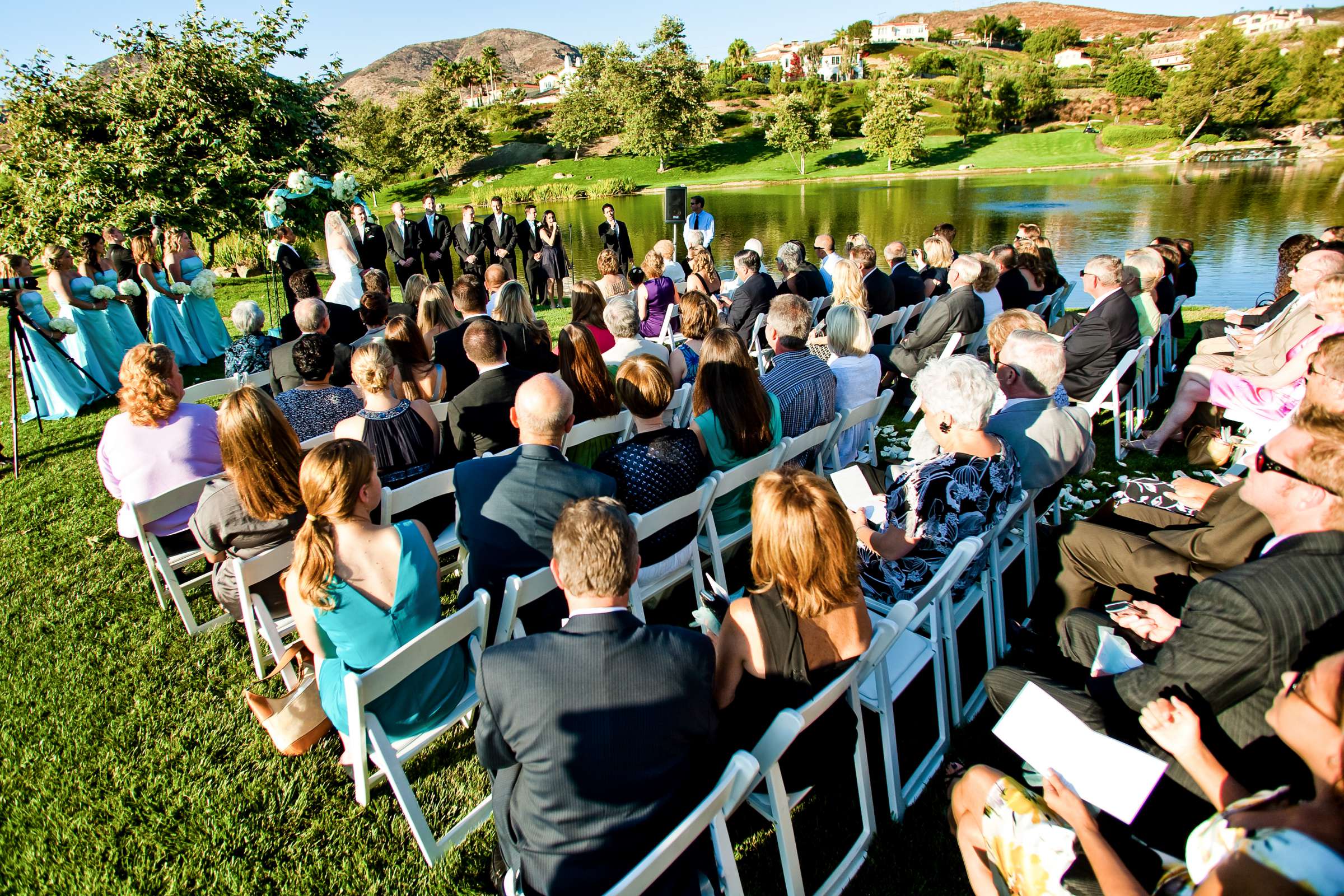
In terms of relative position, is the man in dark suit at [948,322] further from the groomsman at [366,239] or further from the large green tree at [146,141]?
the large green tree at [146,141]

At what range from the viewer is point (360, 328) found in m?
5.98

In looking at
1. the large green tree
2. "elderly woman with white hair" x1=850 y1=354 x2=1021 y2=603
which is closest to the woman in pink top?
"elderly woman with white hair" x1=850 y1=354 x2=1021 y2=603

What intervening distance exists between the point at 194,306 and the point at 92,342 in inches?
55.3

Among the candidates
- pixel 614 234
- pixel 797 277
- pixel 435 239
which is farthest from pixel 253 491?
pixel 614 234

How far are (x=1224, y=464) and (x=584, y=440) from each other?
4430 millimetres

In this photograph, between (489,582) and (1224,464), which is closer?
(489,582)

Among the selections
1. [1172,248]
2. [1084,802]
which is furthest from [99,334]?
[1172,248]

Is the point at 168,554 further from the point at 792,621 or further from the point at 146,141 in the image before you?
the point at 146,141

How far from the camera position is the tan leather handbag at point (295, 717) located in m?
2.64

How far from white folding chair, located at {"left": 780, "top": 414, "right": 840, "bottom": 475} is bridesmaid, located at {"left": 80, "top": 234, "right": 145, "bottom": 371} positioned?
26.7 feet

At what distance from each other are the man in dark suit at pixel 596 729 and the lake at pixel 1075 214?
30.5ft

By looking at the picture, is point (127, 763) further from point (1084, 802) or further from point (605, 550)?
point (1084, 802)

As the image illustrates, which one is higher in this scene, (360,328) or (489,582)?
(360,328)

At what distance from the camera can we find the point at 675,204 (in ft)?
43.7
